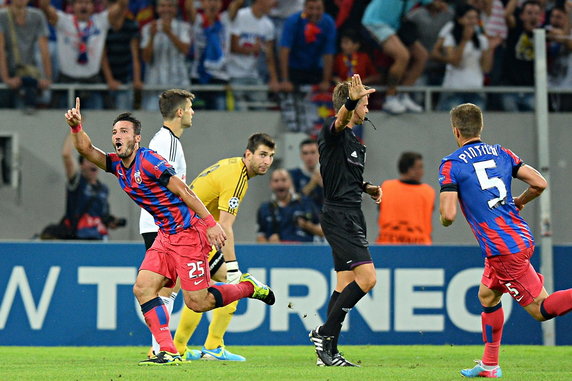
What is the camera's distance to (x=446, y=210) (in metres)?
7.38

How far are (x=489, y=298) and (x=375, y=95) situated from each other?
758 centimetres

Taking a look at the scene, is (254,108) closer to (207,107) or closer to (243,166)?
(207,107)

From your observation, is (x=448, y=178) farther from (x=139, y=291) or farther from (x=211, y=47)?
(x=211, y=47)

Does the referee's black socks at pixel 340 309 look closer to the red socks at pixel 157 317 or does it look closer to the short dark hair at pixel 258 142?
the red socks at pixel 157 317

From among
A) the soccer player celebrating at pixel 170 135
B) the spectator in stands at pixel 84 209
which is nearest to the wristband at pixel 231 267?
the soccer player celebrating at pixel 170 135

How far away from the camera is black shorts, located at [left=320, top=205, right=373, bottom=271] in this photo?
8.87 metres

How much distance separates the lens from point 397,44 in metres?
14.6

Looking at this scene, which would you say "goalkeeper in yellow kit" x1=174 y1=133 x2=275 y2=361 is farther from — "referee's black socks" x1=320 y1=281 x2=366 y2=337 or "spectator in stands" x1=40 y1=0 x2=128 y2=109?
"spectator in stands" x1=40 y1=0 x2=128 y2=109

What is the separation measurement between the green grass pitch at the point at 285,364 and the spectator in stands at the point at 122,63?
161 inches

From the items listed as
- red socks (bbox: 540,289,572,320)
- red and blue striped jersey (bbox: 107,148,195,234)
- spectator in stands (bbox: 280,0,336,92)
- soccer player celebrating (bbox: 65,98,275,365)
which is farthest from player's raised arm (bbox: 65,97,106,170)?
spectator in stands (bbox: 280,0,336,92)

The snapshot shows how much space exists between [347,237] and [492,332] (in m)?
1.60

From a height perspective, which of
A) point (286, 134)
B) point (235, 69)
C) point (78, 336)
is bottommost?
point (78, 336)

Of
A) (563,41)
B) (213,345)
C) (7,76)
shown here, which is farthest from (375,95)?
(213,345)

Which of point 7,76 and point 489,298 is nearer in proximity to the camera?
point 489,298
